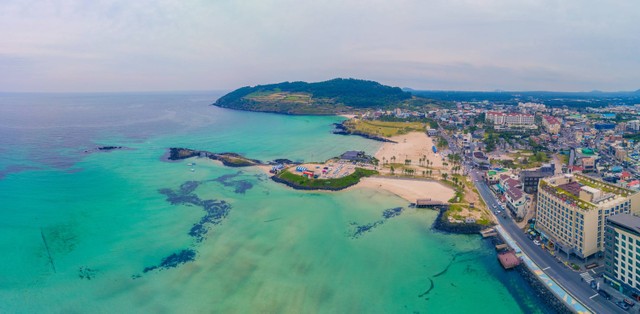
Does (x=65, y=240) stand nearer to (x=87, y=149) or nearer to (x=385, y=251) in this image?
(x=385, y=251)

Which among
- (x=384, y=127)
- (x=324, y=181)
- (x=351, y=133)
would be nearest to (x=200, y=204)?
(x=324, y=181)

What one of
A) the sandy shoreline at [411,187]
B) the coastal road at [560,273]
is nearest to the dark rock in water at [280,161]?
the sandy shoreline at [411,187]

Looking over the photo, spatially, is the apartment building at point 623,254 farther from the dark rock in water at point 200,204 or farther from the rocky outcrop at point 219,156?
the rocky outcrop at point 219,156

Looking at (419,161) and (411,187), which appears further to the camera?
(419,161)

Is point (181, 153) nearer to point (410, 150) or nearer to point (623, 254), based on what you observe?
point (410, 150)

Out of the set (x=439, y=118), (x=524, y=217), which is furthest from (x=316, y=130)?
(x=524, y=217)

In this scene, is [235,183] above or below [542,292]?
above
